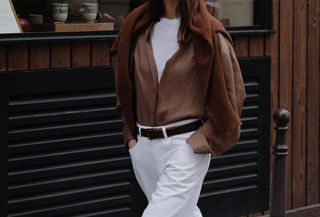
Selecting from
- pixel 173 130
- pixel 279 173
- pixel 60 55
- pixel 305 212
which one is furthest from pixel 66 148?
pixel 305 212

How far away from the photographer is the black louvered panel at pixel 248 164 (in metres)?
6.07

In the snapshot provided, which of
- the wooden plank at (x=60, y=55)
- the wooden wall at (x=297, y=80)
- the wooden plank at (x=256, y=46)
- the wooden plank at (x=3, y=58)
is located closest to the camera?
the wooden plank at (x=3, y=58)

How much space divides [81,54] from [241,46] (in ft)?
5.06

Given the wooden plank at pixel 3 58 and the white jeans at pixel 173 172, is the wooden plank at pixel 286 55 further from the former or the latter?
the white jeans at pixel 173 172

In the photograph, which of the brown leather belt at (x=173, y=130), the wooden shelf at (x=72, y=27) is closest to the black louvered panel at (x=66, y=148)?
the wooden shelf at (x=72, y=27)

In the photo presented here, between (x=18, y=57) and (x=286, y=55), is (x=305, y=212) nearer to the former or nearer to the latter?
(x=286, y=55)

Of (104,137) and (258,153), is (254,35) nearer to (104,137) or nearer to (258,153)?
(258,153)

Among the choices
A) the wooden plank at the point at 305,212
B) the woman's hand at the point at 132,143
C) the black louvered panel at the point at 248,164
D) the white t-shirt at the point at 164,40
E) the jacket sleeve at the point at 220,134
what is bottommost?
the wooden plank at the point at 305,212

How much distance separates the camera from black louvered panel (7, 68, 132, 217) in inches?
196

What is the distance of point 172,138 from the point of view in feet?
12.1

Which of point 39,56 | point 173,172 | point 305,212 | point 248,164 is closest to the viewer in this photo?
point 173,172

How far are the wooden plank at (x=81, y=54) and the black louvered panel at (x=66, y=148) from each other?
0.07 m

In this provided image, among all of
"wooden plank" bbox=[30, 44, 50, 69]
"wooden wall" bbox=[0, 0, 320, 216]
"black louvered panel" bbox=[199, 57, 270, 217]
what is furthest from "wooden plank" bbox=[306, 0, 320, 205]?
"wooden plank" bbox=[30, 44, 50, 69]

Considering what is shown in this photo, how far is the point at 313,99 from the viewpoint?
6.67 metres
